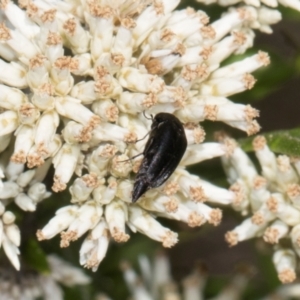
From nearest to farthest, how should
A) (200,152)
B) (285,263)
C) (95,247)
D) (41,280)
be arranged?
1. (95,247)
2. (200,152)
3. (285,263)
4. (41,280)

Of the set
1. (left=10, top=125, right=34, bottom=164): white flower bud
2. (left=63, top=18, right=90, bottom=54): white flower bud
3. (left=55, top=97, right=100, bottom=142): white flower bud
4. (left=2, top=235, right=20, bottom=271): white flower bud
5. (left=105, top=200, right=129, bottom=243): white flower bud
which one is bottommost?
(left=2, top=235, right=20, bottom=271): white flower bud

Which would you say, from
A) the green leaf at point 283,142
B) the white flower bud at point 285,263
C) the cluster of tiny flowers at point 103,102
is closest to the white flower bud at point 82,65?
the cluster of tiny flowers at point 103,102

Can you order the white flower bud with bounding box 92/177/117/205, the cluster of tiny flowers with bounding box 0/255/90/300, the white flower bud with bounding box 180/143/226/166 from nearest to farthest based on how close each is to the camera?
the white flower bud with bounding box 92/177/117/205 → the white flower bud with bounding box 180/143/226/166 → the cluster of tiny flowers with bounding box 0/255/90/300

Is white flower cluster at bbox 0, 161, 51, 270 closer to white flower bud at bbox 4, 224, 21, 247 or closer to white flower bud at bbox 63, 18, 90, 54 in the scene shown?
white flower bud at bbox 4, 224, 21, 247

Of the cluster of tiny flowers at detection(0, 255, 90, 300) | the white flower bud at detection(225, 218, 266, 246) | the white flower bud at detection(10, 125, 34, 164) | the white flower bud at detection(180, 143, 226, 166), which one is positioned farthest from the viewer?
the cluster of tiny flowers at detection(0, 255, 90, 300)

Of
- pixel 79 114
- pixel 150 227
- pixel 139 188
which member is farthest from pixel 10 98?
pixel 150 227

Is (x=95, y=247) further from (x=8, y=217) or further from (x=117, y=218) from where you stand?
(x=8, y=217)

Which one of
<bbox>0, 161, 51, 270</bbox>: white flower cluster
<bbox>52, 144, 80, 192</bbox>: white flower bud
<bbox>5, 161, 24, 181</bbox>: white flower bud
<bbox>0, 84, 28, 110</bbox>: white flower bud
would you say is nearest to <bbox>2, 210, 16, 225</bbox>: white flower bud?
<bbox>0, 161, 51, 270</bbox>: white flower cluster
